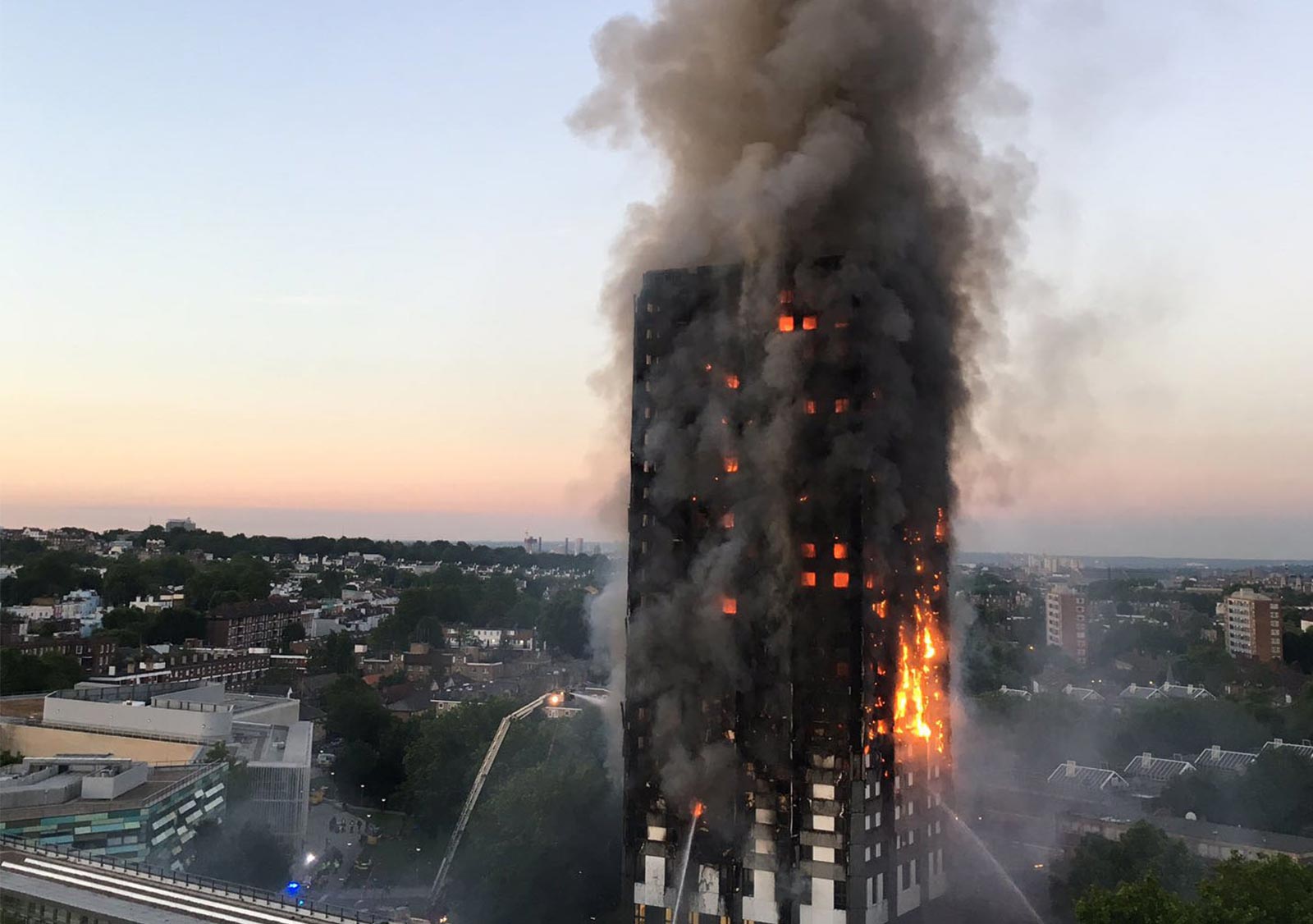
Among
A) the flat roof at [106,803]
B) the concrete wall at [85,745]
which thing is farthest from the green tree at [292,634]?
the flat roof at [106,803]

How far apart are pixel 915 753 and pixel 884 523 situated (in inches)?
393

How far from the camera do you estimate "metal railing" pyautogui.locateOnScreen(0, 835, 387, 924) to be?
121ft

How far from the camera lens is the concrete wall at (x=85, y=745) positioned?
61.4m

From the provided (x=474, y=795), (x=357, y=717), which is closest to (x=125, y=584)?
(x=357, y=717)

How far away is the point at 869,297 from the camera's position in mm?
40656

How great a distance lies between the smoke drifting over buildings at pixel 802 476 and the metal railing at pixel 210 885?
37.5 ft

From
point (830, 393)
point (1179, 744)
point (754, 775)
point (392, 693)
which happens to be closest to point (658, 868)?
point (754, 775)

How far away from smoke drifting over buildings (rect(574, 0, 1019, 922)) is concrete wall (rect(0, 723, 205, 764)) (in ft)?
110

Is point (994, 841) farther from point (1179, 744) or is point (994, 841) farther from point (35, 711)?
point (35, 711)

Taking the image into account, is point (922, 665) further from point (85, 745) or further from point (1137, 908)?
point (85, 745)

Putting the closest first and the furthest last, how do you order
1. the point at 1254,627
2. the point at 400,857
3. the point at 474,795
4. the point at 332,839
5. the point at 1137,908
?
the point at 1137,908 → the point at 400,857 → the point at 474,795 → the point at 332,839 → the point at 1254,627

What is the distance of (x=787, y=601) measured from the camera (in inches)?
1590

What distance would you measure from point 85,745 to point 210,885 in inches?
1148

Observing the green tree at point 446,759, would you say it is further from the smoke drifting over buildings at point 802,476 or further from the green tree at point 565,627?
the green tree at point 565,627
